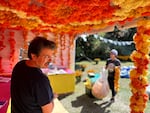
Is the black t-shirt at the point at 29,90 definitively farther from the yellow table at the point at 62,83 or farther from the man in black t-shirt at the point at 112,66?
the yellow table at the point at 62,83

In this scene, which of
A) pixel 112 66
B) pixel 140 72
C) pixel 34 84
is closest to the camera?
pixel 34 84

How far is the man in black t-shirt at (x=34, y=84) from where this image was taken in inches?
92.3

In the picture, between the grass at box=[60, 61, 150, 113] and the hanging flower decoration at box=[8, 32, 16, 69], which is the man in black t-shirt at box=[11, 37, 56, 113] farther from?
the hanging flower decoration at box=[8, 32, 16, 69]

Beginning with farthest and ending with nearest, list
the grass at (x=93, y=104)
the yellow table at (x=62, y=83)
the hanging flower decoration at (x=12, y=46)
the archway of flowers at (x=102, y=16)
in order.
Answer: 1. the yellow table at (x=62, y=83)
2. the hanging flower decoration at (x=12, y=46)
3. the grass at (x=93, y=104)
4. the archway of flowers at (x=102, y=16)

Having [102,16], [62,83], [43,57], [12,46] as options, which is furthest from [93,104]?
[43,57]

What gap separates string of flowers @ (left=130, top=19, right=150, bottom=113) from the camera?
168 inches

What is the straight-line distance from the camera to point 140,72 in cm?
432

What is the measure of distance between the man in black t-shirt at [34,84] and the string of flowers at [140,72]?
7.18ft

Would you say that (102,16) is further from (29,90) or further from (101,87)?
(101,87)

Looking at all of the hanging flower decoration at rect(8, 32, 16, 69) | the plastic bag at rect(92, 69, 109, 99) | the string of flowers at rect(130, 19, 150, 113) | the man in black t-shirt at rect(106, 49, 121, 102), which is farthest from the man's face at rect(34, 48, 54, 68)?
the hanging flower decoration at rect(8, 32, 16, 69)

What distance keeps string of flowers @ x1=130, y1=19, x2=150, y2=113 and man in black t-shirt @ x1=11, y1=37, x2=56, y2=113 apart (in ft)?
7.18

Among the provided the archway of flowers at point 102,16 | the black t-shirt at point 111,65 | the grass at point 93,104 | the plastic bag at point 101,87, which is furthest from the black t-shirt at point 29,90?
the black t-shirt at point 111,65

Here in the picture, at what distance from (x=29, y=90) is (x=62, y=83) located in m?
5.75

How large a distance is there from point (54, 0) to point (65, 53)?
259 inches
